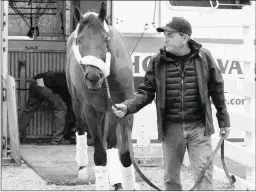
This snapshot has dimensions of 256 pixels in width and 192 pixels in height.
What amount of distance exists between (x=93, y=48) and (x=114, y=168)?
1736 mm

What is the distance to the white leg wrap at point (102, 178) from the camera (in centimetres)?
785

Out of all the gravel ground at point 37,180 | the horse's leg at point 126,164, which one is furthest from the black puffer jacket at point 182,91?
the gravel ground at point 37,180

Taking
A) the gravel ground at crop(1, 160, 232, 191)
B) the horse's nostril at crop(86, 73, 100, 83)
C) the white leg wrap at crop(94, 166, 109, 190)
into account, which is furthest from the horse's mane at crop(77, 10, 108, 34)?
the gravel ground at crop(1, 160, 232, 191)

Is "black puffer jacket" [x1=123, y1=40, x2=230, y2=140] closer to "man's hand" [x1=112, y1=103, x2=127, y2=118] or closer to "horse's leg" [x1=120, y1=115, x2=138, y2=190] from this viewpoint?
"man's hand" [x1=112, y1=103, x2=127, y2=118]

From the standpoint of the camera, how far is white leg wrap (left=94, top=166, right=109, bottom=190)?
7848mm

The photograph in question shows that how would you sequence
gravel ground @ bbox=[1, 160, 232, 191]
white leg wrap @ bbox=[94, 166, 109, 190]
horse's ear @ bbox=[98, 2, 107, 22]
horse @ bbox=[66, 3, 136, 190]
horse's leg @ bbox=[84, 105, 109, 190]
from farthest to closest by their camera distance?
gravel ground @ bbox=[1, 160, 232, 191] → horse's leg @ bbox=[84, 105, 109, 190] → white leg wrap @ bbox=[94, 166, 109, 190] → horse's ear @ bbox=[98, 2, 107, 22] → horse @ bbox=[66, 3, 136, 190]

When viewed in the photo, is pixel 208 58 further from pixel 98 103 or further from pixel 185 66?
pixel 98 103

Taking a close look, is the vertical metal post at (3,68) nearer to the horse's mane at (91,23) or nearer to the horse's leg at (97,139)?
the horse's leg at (97,139)

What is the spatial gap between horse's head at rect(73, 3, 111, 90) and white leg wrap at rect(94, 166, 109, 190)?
133cm

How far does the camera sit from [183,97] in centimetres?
605

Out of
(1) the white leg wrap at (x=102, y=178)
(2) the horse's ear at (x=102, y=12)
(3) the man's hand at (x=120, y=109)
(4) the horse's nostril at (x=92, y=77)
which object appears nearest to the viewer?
(3) the man's hand at (x=120, y=109)

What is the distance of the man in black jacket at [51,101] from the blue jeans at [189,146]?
658 cm

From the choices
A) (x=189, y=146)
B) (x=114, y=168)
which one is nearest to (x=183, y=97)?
(x=189, y=146)

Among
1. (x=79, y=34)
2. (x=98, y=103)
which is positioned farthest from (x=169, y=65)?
(x=98, y=103)
